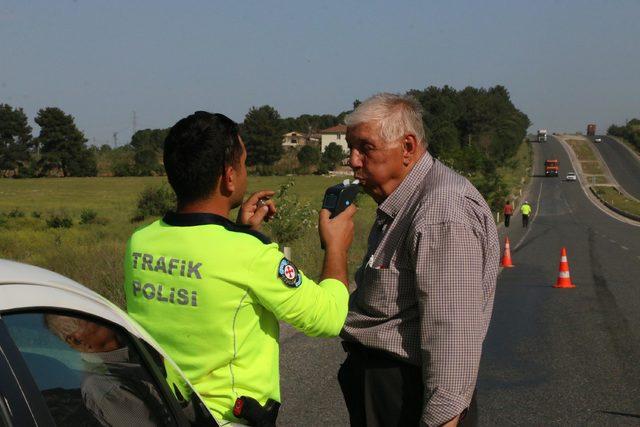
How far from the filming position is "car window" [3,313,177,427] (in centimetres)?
188

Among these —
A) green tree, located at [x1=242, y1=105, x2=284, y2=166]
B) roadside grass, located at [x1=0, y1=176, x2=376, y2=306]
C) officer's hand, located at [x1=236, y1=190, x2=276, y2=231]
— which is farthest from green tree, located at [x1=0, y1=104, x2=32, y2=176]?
officer's hand, located at [x1=236, y1=190, x2=276, y2=231]

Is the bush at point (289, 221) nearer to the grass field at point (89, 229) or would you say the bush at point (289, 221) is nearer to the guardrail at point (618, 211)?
the grass field at point (89, 229)

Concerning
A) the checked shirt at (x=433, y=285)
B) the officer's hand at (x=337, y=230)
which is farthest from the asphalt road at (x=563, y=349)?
the officer's hand at (x=337, y=230)

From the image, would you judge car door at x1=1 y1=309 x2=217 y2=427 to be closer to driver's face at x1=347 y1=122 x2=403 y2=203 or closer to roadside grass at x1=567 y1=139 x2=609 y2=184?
driver's face at x1=347 y1=122 x2=403 y2=203

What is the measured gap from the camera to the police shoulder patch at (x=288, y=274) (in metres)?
2.58

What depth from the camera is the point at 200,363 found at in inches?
104

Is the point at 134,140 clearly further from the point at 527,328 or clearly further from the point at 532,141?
the point at 527,328

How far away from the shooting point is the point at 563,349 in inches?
384

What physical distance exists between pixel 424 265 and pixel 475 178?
53549 millimetres

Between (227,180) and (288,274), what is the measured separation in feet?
1.18

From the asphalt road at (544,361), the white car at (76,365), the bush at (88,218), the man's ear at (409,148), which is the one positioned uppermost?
the man's ear at (409,148)

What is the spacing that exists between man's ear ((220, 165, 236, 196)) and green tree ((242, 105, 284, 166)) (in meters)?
127

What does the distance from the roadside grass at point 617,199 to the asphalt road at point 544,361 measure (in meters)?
50.9

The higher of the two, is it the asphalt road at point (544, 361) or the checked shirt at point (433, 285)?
the checked shirt at point (433, 285)
